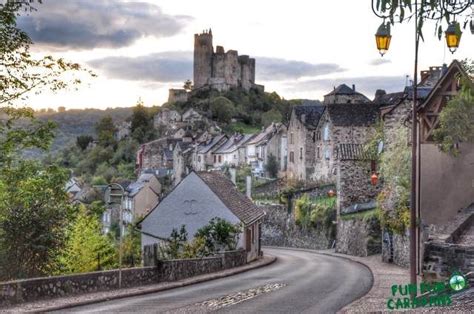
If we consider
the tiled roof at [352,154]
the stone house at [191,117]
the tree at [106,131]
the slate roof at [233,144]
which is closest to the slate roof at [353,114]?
the tiled roof at [352,154]

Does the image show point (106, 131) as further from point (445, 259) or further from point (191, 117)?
point (445, 259)

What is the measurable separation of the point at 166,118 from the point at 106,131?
13.7 metres

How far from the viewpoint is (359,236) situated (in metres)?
43.3

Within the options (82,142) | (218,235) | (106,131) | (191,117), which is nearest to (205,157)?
(191,117)

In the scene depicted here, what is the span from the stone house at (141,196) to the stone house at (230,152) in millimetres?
25181

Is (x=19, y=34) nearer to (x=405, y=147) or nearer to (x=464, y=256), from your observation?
(x=464, y=256)

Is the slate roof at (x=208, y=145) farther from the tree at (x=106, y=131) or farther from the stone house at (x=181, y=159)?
the tree at (x=106, y=131)

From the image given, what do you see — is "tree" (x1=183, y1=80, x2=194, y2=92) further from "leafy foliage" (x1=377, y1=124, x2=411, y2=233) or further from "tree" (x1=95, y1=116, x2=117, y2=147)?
"leafy foliage" (x1=377, y1=124, x2=411, y2=233)

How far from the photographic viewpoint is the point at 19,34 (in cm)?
1797

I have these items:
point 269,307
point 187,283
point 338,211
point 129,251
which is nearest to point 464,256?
point 269,307

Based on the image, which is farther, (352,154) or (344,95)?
(344,95)

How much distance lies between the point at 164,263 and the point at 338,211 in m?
25.7

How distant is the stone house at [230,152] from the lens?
4242 inches

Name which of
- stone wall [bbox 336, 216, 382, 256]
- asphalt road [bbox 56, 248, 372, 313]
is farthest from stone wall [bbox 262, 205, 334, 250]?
asphalt road [bbox 56, 248, 372, 313]
